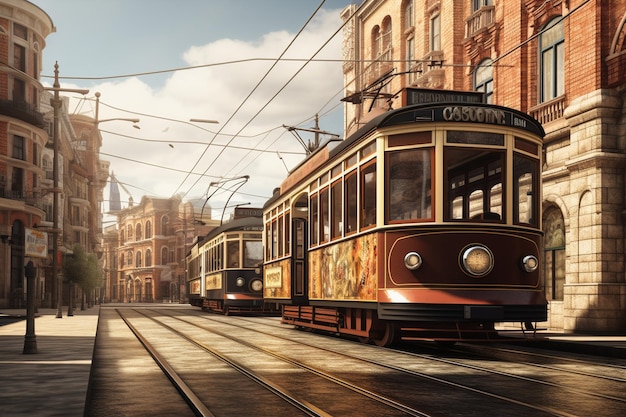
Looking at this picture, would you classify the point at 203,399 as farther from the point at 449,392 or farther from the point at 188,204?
the point at 188,204

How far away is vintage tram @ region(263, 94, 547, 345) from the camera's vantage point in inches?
433

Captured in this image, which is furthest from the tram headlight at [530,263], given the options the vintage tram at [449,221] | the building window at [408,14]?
the building window at [408,14]

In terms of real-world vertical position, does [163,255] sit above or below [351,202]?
below

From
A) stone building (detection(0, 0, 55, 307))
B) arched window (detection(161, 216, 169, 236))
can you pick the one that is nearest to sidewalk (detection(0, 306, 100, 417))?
stone building (detection(0, 0, 55, 307))

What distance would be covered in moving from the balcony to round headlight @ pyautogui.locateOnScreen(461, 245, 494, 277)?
37.2 meters

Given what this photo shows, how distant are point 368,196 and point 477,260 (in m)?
1.96

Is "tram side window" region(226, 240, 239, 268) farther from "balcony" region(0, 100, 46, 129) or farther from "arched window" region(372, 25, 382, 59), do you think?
"balcony" region(0, 100, 46, 129)

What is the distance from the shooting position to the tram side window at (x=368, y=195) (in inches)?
467

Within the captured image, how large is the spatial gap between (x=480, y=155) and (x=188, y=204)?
79.3 metres

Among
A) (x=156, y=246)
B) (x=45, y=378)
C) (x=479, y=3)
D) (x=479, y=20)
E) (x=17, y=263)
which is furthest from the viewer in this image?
(x=156, y=246)

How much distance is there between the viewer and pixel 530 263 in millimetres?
11367

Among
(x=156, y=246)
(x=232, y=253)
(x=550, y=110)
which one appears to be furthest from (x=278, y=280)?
(x=156, y=246)

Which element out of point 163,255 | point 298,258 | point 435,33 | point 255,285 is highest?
point 435,33

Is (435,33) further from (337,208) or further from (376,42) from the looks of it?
(337,208)
